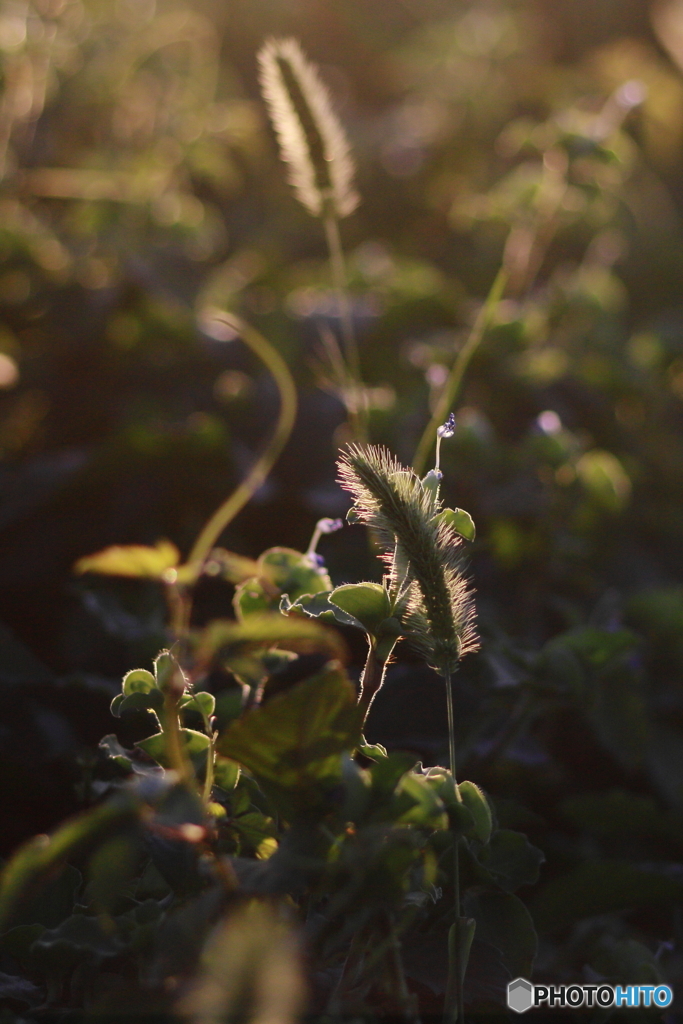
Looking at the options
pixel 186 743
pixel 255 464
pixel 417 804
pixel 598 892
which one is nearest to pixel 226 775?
pixel 186 743

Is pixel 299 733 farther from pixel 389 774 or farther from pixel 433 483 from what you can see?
pixel 433 483

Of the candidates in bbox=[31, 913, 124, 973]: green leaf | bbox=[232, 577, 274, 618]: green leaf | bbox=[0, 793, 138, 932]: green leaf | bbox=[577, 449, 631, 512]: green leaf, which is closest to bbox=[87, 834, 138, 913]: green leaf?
bbox=[0, 793, 138, 932]: green leaf

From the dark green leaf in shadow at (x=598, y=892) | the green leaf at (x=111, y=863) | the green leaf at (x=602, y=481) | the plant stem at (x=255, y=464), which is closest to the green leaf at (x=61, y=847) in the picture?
the green leaf at (x=111, y=863)

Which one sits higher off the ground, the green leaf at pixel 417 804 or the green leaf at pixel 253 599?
the green leaf at pixel 253 599

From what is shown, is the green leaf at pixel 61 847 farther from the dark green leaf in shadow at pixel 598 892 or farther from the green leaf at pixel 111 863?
the dark green leaf in shadow at pixel 598 892

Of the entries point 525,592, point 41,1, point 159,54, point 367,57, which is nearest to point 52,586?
point 525,592

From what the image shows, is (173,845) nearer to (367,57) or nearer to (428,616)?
(428,616)
